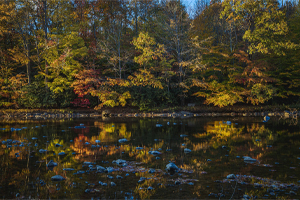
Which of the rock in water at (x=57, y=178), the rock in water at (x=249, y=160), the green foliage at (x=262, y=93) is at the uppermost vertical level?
the green foliage at (x=262, y=93)

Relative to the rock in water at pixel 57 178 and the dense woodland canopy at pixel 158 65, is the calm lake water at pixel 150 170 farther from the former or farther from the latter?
the dense woodland canopy at pixel 158 65

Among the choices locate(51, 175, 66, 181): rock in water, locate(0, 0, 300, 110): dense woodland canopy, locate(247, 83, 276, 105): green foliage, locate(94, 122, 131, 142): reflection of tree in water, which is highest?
locate(0, 0, 300, 110): dense woodland canopy

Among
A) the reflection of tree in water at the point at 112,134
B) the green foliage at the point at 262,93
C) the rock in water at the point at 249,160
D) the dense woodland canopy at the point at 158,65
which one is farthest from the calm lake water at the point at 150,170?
the dense woodland canopy at the point at 158,65

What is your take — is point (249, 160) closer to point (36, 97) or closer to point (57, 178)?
point (57, 178)

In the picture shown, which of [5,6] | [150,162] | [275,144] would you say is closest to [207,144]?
[275,144]

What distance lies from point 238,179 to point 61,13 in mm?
32906

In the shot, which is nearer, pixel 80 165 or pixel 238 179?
pixel 238 179

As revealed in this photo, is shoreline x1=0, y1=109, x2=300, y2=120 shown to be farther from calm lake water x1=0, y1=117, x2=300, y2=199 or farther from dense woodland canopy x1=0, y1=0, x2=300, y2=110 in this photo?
calm lake water x1=0, y1=117, x2=300, y2=199

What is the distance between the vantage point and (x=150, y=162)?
7047 mm

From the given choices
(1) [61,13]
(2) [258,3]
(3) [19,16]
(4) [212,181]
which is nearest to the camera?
(4) [212,181]

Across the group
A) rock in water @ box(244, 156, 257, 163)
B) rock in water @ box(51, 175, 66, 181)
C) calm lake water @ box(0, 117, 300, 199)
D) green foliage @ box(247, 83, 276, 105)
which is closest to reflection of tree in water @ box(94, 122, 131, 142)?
calm lake water @ box(0, 117, 300, 199)

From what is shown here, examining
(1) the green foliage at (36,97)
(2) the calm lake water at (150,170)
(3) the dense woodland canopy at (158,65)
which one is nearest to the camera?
(2) the calm lake water at (150,170)

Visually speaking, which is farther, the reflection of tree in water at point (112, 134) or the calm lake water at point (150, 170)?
the reflection of tree in water at point (112, 134)

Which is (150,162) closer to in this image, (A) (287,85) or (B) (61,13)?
(A) (287,85)
